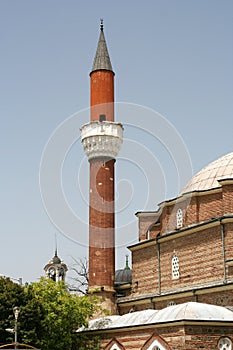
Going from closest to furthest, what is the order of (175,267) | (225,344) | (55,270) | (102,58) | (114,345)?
(225,344)
(114,345)
(175,267)
(102,58)
(55,270)

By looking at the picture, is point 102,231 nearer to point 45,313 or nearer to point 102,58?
point 45,313

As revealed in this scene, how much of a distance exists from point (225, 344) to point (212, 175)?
30.5ft

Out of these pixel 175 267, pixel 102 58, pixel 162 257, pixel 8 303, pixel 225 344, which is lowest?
pixel 225 344

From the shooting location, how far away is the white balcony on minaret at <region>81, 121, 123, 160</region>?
96.2ft

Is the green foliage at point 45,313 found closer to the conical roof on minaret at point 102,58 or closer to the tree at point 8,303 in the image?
the tree at point 8,303

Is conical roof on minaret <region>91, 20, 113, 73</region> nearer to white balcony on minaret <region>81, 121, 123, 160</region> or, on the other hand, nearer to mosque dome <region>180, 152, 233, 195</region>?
white balcony on minaret <region>81, 121, 123, 160</region>

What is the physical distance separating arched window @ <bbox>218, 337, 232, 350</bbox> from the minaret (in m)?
10.3

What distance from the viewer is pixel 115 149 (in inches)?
1166

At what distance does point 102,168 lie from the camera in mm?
28938

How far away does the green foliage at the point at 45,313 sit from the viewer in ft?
75.0

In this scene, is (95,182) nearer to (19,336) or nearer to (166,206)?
(166,206)

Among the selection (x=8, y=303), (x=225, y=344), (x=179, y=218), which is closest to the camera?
(x=225, y=344)

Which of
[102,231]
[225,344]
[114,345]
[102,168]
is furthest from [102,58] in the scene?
[225,344]

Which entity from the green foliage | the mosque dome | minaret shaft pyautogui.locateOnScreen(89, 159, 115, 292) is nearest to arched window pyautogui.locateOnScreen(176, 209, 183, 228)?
the mosque dome
